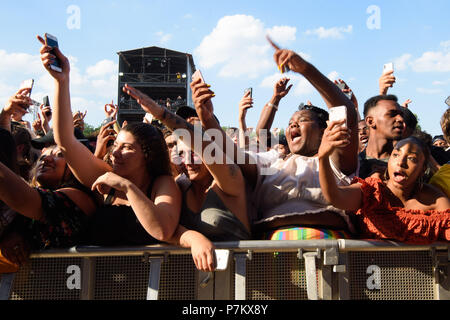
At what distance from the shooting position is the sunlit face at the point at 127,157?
8.65ft

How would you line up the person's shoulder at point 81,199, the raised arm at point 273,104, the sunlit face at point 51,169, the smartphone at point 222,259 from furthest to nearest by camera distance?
the raised arm at point 273,104
the sunlit face at point 51,169
the person's shoulder at point 81,199
the smartphone at point 222,259

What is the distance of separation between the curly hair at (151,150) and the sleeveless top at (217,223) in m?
0.43

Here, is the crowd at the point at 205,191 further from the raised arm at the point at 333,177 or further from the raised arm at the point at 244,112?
the raised arm at the point at 244,112

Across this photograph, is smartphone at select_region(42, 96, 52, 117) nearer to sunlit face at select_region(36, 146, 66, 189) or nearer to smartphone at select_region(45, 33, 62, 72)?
sunlit face at select_region(36, 146, 66, 189)

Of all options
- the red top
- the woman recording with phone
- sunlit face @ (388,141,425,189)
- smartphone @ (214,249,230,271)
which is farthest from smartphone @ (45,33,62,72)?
sunlit face @ (388,141,425,189)

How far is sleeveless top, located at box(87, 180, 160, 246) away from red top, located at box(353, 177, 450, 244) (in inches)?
48.0

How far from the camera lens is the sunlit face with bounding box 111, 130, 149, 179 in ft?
8.65

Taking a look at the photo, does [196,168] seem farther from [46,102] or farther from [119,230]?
[46,102]

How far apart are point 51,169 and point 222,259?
1.41m

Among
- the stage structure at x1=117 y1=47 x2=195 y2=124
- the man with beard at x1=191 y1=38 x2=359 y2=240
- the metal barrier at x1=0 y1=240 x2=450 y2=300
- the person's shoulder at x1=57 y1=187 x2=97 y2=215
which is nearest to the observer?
the metal barrier at x1=0 y1=240 x2=450 y2=300

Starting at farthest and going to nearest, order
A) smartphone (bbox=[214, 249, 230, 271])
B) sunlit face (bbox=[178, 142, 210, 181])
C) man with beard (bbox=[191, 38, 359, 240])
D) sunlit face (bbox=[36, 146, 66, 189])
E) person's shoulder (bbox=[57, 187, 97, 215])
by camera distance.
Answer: sunlit face (bbox=[36, 146, 66, 189]) → sunlit face (bbox=[178, 142, 210, 181]) → person's shoulder (bbox=[57, 187, 97, 215]) → man with beard (bbox=[191, 38, 359, 240]) → smartphone (bbox=[214, 249, 230, 271])

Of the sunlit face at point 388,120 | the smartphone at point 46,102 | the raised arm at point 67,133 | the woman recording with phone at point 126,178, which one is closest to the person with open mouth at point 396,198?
the woman recording with phone at point 126,178

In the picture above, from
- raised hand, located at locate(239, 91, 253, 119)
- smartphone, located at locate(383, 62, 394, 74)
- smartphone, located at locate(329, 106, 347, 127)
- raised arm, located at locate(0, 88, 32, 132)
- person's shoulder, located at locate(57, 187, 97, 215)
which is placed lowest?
person's shoulder, located at locate(57, 187, 97, 215)

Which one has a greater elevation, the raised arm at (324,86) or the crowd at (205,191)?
the raised arm at (324,86)
